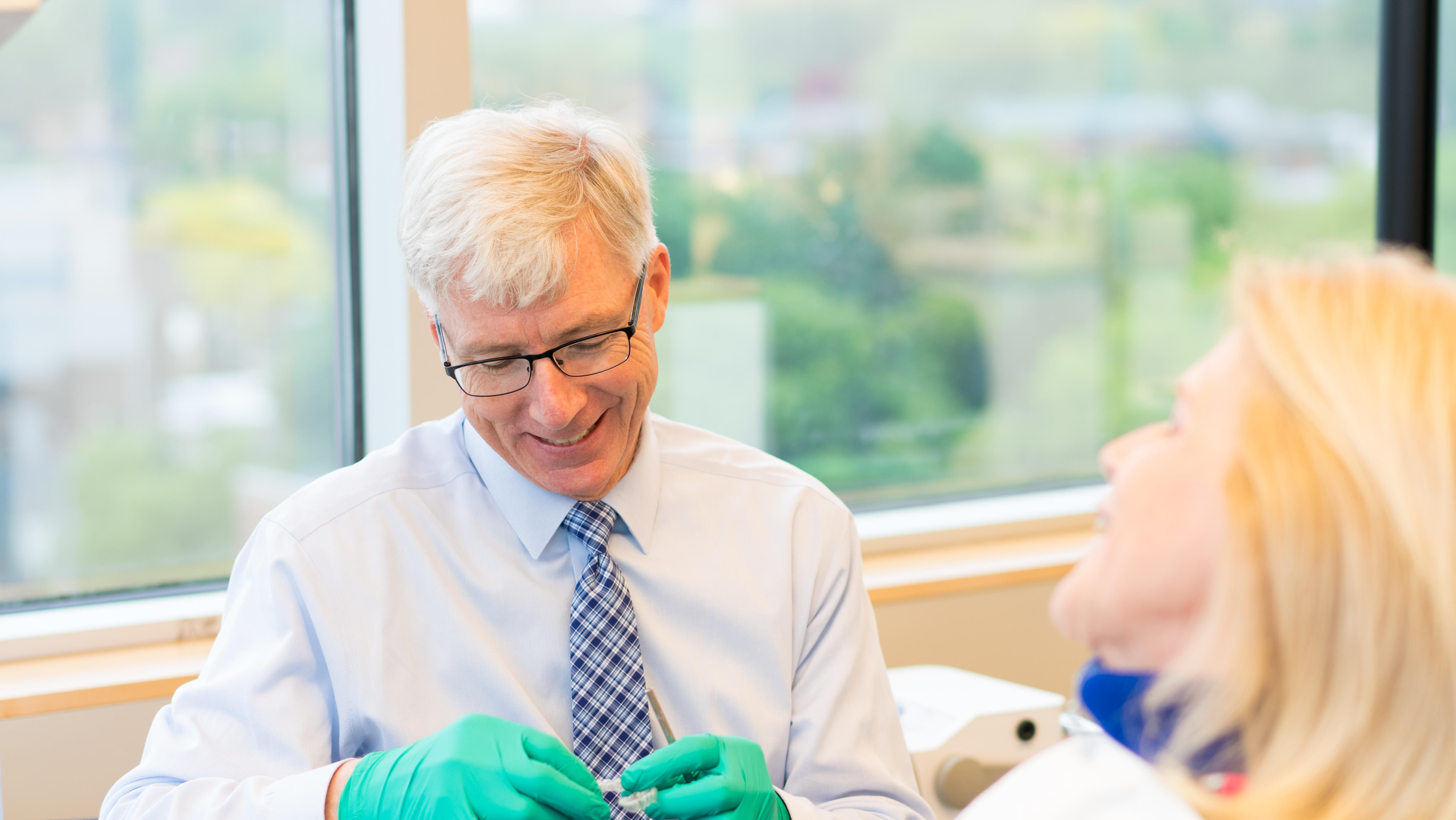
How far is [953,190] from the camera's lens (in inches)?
111

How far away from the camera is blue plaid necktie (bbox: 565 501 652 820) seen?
1240 mm

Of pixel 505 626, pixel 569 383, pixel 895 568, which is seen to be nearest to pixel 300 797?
pixel 505 626

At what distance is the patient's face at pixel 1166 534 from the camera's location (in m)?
0.67

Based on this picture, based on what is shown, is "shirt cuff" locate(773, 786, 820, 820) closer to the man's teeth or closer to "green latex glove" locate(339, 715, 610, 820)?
"green latex glove" locate(339, 715, 610, 820)

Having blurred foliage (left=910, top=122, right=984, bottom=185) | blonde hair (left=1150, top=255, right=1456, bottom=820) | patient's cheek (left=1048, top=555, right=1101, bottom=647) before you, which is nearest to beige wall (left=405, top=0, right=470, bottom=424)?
blurred foliage (left=910, top=122, right=984, bottom=185)

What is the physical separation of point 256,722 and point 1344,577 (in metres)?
1.02

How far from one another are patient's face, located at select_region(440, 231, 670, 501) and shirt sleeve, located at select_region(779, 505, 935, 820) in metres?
0.27

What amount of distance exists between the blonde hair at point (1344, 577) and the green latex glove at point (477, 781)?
64cm

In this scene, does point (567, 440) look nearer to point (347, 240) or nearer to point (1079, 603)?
point (1079, 603)

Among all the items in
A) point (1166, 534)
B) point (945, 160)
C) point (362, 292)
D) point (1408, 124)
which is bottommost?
point (1166, 534)

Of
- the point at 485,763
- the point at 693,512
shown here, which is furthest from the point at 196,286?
the point at 485,763

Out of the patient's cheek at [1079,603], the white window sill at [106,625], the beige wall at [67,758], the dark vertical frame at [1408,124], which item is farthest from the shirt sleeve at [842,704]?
the dark vertical frame at [1408,124]

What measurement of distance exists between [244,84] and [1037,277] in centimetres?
185

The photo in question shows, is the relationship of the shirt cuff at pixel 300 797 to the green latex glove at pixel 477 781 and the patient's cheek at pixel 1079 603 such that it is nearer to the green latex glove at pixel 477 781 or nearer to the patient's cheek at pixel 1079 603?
the green latex glove at pixel 477 781
